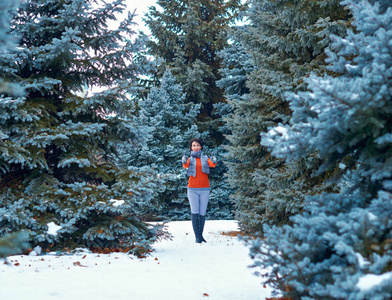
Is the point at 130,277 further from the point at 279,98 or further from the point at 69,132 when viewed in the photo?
the point at 279,98

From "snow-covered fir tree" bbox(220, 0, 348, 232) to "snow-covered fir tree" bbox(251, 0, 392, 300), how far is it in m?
3.59

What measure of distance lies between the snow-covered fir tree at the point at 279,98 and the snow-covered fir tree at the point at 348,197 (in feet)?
11.8

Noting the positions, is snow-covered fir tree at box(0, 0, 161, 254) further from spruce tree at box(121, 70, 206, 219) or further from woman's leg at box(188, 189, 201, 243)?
spruce tree at box(121, 70, 206, 219)

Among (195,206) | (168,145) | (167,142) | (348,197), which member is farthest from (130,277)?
(167,142)

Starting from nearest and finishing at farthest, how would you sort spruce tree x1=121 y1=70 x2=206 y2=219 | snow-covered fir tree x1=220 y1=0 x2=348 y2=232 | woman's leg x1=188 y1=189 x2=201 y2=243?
1. snow-covered fir tree x1=220 y1=0 x2=348 y2=232
2. woman's leg x1=188 y1=189 x2=201 y2=243
3. spruce tree x1=121 y1=70 x2=206 y2=219

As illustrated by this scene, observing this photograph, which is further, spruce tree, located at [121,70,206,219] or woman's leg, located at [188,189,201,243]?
spruce tree, located at [121,70,206,219]

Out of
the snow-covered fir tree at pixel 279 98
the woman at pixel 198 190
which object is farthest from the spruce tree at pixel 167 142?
the woman at pixel 198 190

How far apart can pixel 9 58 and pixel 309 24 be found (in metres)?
6.20

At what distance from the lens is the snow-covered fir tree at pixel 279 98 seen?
7.32m

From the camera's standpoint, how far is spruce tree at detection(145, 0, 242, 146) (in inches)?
695

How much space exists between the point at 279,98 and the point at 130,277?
19.8 feet

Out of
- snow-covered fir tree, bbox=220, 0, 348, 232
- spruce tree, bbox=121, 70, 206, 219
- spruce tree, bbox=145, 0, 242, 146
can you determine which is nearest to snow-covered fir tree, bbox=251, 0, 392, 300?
snow-covered fir tree, bbox=220, 0, 348, 232

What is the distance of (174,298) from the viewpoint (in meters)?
3.83

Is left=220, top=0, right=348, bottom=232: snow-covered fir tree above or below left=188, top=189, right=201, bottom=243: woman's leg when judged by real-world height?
above
